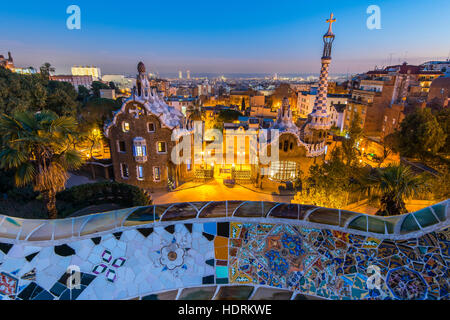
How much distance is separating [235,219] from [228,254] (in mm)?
830

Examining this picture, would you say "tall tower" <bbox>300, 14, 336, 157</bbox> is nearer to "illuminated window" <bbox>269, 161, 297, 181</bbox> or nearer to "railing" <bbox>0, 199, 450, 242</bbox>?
"illuminated window" <bbox>269, 161, 297, 181</bbox>

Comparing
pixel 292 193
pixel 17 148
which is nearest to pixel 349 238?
pixel 17 148

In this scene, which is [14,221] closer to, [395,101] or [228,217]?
[228,217]

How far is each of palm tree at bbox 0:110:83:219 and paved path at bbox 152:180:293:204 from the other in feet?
37.5

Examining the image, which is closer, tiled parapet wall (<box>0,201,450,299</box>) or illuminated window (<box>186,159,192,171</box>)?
tiled parapet wall (<box>0,201,450,299</box>)

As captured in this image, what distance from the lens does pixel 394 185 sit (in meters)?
11.8

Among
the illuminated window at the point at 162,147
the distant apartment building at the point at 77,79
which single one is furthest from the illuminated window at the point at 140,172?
the distant apartment building at the point at 77,79

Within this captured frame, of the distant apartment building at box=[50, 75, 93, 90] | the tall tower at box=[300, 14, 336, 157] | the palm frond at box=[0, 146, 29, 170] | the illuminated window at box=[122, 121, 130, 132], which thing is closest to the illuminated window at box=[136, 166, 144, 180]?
the illuminated window at box=[122, 121, 130, 132]

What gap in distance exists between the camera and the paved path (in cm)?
2290

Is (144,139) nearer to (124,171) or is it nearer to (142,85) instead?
(124,171)

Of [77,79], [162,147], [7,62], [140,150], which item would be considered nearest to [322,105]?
[162,147]

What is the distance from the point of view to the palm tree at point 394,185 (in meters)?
11.5
